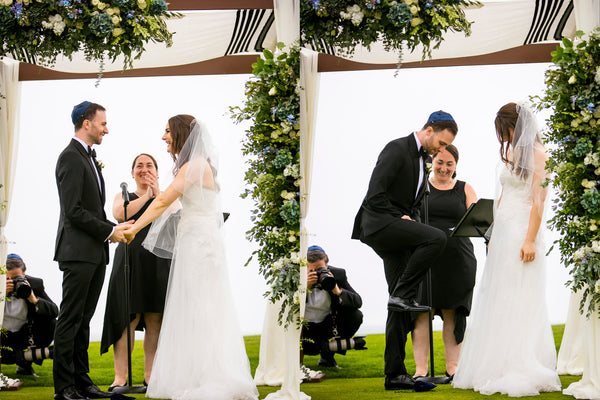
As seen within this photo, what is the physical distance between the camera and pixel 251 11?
7.34m

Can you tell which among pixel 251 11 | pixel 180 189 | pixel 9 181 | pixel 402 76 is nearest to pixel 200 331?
pixel 180 189

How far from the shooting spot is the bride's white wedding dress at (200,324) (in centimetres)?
593

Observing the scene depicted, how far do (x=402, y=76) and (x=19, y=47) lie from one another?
4.50 metres

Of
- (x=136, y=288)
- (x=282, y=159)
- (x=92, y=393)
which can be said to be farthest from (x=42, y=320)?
(x=282, y=159)

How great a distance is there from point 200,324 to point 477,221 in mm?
2526

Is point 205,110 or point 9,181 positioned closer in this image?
point 9,181

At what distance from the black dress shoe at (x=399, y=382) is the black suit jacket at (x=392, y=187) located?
1.23m

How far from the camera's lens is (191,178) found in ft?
20.5

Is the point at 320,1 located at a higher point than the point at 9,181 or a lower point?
higher

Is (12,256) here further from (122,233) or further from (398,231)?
(398,231)

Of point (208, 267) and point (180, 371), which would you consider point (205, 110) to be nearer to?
point (208, 267)

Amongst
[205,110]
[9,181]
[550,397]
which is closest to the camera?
[550,397]

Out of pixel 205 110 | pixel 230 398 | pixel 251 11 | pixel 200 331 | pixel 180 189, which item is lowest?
pixel 230 398

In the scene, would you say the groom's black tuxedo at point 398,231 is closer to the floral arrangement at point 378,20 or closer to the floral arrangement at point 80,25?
the floral arrangement at point 378,20
